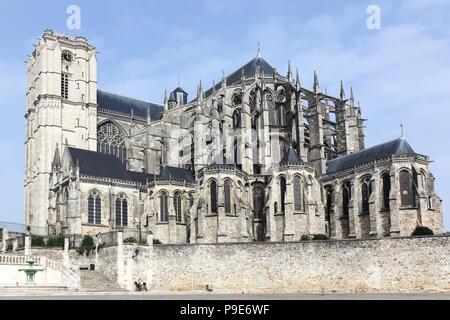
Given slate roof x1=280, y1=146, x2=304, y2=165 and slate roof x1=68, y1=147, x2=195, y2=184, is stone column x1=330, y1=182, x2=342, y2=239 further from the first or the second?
slate roof x1=68, y1=147, x2=195, y2=184

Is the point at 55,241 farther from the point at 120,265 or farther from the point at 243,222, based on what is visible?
the point at 243,222

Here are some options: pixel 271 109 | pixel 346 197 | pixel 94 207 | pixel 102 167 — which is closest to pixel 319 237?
pixel 346 197

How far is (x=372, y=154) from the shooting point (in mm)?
45969

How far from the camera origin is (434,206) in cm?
4188

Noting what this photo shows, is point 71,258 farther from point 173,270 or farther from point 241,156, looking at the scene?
point 241,156

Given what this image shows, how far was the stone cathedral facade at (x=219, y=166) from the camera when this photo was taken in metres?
43.7

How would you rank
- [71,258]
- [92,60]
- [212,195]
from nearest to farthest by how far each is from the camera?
[71,258], [212,195], [92,60]

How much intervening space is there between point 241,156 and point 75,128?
1837cm

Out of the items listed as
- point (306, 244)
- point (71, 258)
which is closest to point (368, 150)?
point (306, 244)

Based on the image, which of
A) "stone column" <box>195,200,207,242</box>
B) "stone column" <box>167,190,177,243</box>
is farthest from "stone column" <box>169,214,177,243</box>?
"stone column" <box>195,200,207,242</box>

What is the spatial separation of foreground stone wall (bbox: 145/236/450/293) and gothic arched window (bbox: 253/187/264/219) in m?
13.0

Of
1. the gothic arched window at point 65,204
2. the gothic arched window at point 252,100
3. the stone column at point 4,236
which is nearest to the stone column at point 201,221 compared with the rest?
the gothic arched window at point 65,204

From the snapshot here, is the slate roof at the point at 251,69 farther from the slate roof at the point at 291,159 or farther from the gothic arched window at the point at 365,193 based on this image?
the gothic arched window at the point at 365,193

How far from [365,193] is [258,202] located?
323 inches
